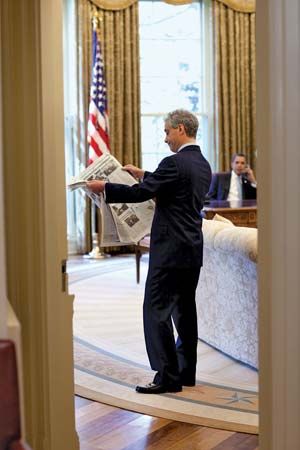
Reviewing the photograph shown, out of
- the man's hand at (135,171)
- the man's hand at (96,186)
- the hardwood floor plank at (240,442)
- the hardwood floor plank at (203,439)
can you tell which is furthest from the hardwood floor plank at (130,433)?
the man's hand at (135,171)

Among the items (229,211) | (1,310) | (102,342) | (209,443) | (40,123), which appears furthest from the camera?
(229,211)

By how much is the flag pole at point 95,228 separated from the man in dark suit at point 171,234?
5470 millimetres

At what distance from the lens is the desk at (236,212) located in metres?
7.27

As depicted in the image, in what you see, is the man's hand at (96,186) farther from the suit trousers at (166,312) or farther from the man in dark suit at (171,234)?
the suit trousers at (166,312)

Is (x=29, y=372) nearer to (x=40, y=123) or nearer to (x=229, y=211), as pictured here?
(x=40, y=123)

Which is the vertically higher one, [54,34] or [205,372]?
[54,34]

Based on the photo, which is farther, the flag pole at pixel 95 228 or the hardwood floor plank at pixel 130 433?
the flag pole at pixel 95 228

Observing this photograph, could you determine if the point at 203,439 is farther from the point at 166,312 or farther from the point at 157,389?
the point at 166,312

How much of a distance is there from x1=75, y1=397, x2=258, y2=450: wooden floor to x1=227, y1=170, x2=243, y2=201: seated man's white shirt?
17.1 feet

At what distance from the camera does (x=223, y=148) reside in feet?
33.2

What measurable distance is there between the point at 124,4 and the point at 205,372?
6606mm

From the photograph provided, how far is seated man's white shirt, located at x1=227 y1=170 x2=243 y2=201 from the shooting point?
839 centimetres

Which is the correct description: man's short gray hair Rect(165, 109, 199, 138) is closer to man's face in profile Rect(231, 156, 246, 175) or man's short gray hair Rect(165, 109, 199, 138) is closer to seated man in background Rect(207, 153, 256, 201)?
man's face in profile Rect(231, 156, 246, 175)

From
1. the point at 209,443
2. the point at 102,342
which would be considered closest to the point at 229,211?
the point at 102,342
